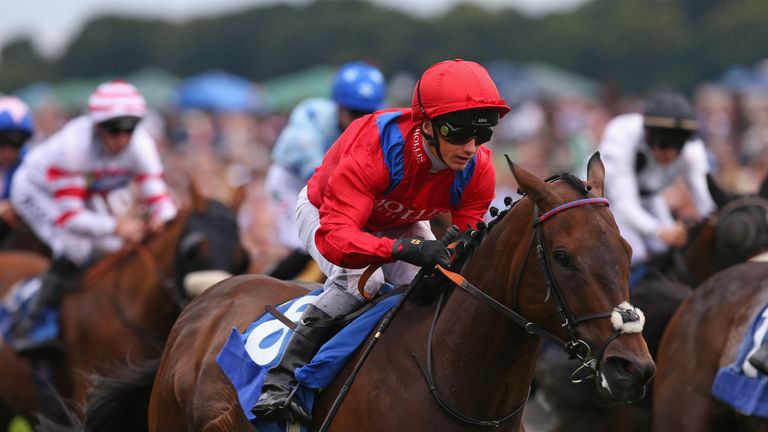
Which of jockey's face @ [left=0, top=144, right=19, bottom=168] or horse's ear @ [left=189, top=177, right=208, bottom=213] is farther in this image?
jockey's face @ [left=0, top=144, right=19, bottom=168]

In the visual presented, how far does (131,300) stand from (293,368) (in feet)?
12.8

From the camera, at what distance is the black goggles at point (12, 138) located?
36.4ft

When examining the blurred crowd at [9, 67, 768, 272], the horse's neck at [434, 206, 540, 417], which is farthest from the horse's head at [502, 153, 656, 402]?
the blurred crowd at [9, 67, 768, 272]

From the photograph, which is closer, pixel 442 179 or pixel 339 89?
pixel 442 179

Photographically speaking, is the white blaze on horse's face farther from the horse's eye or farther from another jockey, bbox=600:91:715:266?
another jockey, bbox=600:91:715:266

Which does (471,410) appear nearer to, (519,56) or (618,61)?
(618,61)

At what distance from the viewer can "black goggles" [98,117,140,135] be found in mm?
9203

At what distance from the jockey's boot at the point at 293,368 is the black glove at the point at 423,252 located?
73cm

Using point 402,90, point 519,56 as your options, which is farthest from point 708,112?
point 519,56

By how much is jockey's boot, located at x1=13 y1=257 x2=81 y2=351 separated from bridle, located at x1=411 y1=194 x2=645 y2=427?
4879mm

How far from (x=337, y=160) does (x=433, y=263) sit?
880mm

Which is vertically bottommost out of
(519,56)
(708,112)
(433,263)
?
(519,56)

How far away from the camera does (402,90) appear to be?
78.3 feet

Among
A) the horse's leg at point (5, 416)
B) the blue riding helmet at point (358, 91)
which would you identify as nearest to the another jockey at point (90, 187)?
the horse's leg at point (5, 416)
